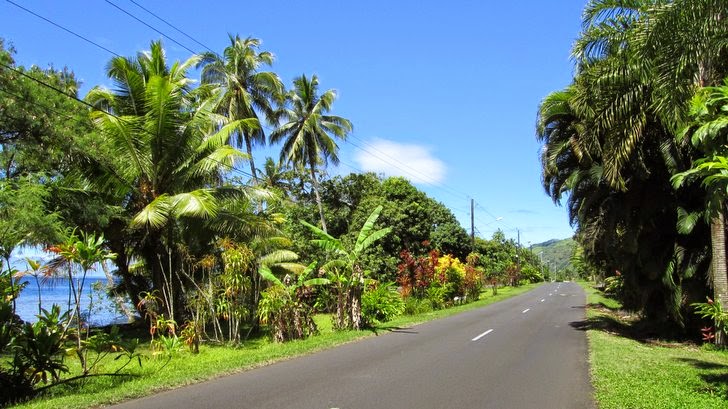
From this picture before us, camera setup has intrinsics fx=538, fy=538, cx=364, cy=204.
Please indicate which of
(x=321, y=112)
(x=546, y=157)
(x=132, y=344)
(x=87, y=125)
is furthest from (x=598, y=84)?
(x=321, y=112)

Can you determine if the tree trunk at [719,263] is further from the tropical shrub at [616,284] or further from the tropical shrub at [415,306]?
the tropical shrub at [415,306]

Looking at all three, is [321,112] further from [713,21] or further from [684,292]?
[713,21]

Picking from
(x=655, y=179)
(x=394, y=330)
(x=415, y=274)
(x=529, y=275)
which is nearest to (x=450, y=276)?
(x=415, y=274)

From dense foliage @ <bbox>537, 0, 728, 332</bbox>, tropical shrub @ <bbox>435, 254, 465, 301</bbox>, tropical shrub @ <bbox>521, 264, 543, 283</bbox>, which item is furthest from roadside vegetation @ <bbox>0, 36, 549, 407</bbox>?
tropical shrub @ <bbox>521, 264, 543, 283</bbox>

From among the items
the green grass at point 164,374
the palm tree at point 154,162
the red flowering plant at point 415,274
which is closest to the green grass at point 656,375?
the green grass at point 164,374

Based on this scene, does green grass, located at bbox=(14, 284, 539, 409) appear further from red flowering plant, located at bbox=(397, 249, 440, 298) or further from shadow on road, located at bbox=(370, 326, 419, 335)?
red flowering plant, located at bbox=(397, 249, 440, 298)

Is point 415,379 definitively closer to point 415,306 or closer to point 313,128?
point 415,306

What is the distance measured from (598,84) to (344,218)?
2850 cm

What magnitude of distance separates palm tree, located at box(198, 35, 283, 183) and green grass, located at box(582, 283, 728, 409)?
68.2 ft

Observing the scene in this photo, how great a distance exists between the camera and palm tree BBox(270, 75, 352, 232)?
1378 inches

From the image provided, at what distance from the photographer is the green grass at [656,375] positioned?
749 centimetres

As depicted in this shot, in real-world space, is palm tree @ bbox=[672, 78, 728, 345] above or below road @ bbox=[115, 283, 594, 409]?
above

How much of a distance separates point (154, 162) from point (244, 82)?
14.9m

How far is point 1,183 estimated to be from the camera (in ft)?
34.7
